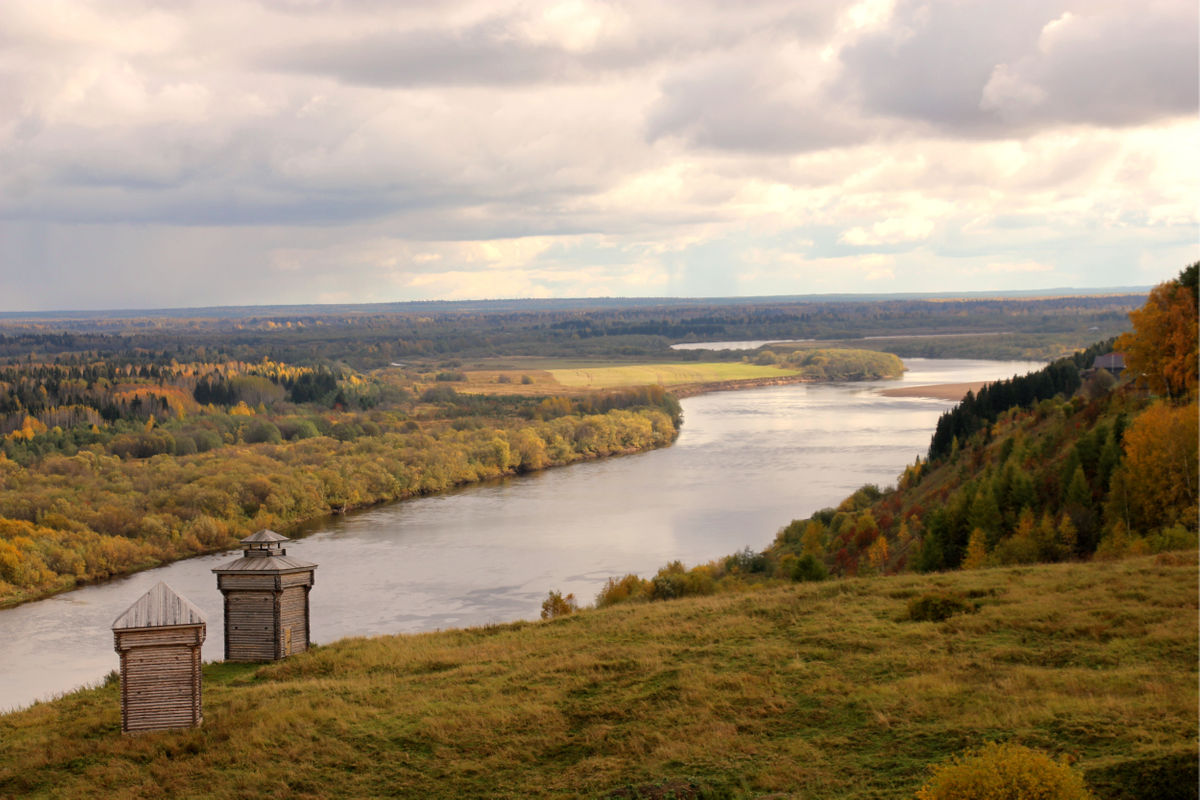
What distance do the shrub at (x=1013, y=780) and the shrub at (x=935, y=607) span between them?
1019cm

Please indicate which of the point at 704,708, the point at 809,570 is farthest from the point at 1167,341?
the point at 704,708

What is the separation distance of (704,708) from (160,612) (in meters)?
9.30

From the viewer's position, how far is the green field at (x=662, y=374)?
151125 mm

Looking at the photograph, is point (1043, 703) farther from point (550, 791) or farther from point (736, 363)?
point (736, 363)

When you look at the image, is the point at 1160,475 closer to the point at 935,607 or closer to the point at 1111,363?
the point at 935,607

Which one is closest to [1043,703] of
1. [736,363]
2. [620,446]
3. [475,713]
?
[475,713]

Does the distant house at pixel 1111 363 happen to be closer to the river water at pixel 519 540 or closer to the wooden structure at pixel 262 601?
the river water at pixel 519 540

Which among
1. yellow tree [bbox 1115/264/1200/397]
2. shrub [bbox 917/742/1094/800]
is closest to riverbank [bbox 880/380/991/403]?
yellow tree [bbox 1115/264/1200/397]

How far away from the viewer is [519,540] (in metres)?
56.5

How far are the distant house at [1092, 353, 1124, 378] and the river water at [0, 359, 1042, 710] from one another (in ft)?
46.7

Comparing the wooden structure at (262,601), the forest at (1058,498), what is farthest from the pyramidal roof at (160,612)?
the forest at (1058,498)

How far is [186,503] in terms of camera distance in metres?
64.4

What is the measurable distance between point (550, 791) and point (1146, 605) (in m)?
11.6

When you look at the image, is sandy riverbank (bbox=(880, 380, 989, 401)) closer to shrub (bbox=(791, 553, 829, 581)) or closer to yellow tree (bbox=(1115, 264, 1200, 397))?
yellow tree (bbox=(1115, 264, 1200, 397))
